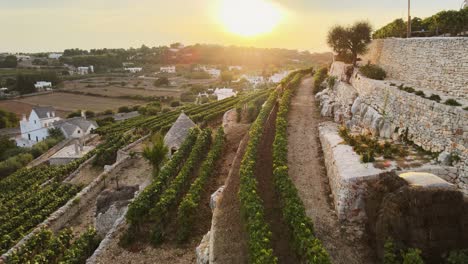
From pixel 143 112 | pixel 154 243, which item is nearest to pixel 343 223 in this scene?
pixel 154 243

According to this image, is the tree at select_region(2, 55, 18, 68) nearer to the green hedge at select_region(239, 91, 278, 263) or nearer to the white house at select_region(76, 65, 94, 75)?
the white house at select_region(76, 65, 94, 75)

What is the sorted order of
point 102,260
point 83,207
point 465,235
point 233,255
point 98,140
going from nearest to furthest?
point 465,235
point 233,255
point 102,260
point 83,207
point 98,140

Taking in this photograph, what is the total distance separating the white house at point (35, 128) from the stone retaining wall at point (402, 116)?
2006 inches

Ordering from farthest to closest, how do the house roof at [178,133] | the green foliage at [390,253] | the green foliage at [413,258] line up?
the house roof at [178,133], the green foliage at [390,253], the green foliage at [413,258]

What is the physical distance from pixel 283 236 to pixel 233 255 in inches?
80.5

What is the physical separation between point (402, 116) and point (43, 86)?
Answer: 112000mm

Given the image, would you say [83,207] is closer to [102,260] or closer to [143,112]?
[102,260]

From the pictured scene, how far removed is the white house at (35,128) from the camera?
6169 cm

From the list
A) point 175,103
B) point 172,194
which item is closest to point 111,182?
point 172,194

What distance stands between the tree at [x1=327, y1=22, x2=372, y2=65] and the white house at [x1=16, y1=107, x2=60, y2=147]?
48636mm

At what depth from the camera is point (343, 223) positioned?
13.8 meters

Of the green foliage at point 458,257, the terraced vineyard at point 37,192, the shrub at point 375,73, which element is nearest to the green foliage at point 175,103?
the terraced vineyard at point 37,192

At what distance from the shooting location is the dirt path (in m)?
12.4

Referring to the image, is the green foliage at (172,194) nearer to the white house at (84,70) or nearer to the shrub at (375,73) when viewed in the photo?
the shrub at (375,73)
